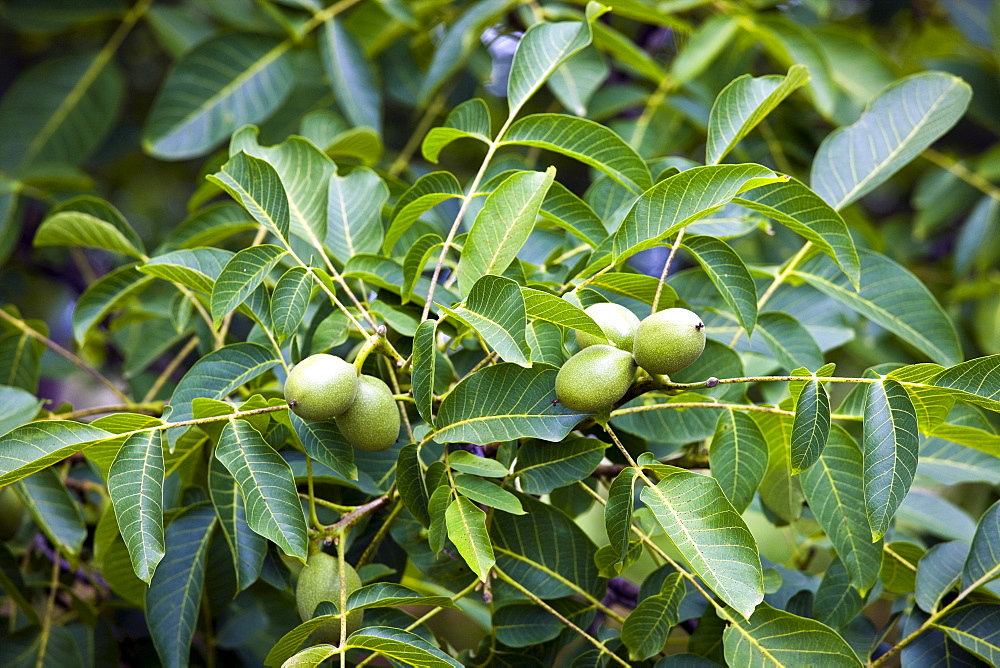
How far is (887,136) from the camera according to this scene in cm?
90

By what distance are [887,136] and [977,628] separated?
1.71ft

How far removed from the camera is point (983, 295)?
1.67 metres

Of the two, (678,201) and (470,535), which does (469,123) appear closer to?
(678,201)

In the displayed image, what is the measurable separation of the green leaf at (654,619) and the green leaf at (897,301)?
1.24ft

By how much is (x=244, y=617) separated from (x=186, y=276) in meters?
0.52

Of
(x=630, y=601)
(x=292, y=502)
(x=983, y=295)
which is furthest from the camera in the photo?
(x=983, y=295)

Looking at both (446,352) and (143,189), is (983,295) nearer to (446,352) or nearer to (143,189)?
(446,352)

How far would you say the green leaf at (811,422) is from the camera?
0.63m

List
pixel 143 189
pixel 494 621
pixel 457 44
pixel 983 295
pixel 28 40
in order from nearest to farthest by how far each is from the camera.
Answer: pixel 494 621 < pixel 457 44 < pixel 983 295 < pixel 28 40 < pixel 143 189

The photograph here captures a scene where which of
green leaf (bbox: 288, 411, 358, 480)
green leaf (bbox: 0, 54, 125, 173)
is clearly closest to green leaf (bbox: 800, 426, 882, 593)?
green leaf (bbox: 288, 411, 358, 480)

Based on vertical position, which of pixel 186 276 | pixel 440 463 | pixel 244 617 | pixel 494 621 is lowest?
pixel 244 617

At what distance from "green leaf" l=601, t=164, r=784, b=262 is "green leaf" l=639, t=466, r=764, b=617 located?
196 millimetres

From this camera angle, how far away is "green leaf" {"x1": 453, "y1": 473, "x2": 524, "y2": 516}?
0.66m

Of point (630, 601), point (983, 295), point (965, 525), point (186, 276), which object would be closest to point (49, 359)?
point (186, 276)
